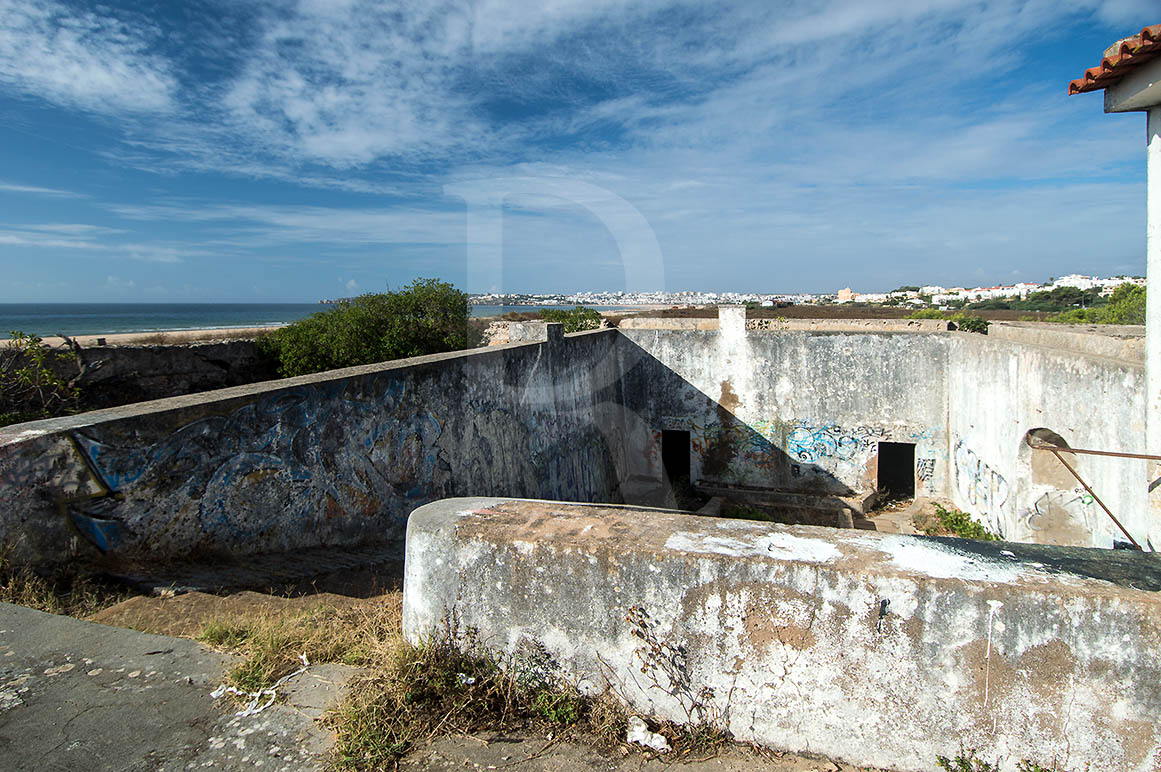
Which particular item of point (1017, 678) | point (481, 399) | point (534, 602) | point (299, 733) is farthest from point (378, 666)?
point (481, 399)

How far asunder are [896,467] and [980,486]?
3677 mm

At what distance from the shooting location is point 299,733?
232 centimetres

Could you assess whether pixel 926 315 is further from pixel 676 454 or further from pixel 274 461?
pixel 274 461

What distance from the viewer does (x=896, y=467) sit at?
12.8 metres

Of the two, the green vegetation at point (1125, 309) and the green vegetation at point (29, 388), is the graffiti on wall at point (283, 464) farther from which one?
the green vegetation at point (1125, 309)

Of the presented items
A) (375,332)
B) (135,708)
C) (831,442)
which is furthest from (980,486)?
(375,332)

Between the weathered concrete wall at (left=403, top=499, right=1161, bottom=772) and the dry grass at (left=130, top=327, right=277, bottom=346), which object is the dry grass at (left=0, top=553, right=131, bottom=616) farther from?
the dry grass at (left=130, top=327, right=277, bottom=346)

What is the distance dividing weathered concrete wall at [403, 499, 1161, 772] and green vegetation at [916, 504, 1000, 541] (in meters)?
8.18

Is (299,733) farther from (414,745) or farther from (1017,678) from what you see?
(1017,678)

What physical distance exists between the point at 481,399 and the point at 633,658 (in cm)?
479

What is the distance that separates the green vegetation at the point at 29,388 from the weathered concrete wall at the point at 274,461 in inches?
182

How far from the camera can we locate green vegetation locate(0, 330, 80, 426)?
7496 millimetres

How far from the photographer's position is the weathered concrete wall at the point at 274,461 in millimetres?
3623

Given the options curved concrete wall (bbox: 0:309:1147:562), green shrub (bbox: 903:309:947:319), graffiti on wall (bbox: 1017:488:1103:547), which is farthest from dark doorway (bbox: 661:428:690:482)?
green shrub (bbox: 903:309:947:319)
